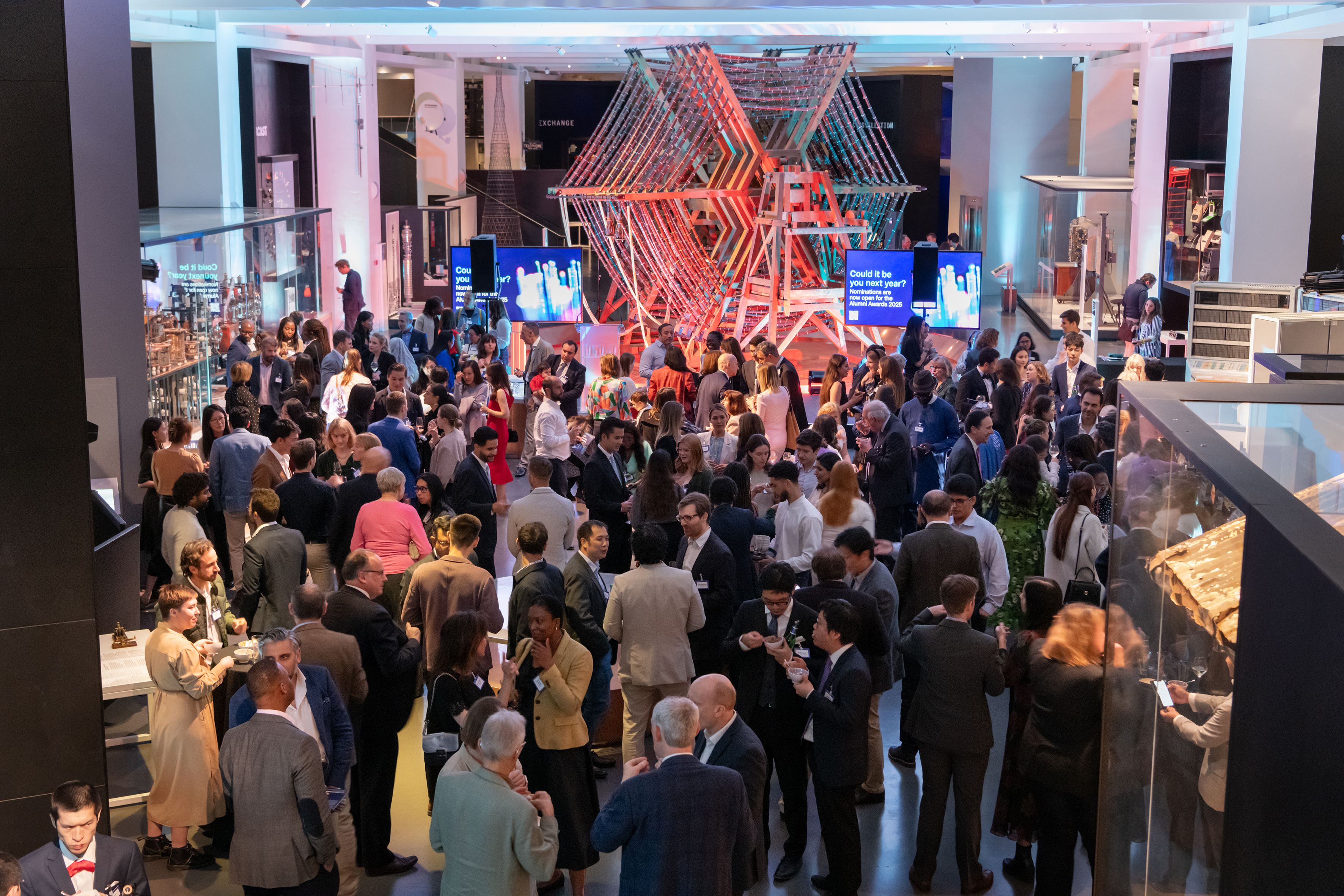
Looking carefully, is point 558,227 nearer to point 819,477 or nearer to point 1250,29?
point 1250,29

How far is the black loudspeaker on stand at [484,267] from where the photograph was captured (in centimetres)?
1465

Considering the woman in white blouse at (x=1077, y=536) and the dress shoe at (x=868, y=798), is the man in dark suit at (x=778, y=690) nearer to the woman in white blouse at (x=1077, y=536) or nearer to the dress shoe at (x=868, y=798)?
the dress shoe at (x=868, y=798)

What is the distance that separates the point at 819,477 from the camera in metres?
6.67

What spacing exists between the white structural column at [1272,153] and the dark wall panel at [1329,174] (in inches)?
3.8

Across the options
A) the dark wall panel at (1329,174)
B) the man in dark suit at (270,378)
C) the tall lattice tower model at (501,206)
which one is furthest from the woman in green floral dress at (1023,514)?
the tall lattice tower model at (501,206)

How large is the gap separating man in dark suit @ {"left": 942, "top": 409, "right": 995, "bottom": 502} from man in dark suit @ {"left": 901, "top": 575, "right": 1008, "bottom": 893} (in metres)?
2.59

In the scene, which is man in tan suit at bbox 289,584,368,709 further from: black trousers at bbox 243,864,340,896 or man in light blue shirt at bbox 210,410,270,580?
man in light blue shirt at bbox 210,410,270,580

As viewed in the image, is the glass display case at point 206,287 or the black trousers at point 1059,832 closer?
the black trousers at point 1059,832

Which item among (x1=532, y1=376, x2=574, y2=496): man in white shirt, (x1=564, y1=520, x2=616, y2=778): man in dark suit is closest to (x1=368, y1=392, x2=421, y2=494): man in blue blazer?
(x1=532, y1=376, x2=574, y2=496): man in white shirt

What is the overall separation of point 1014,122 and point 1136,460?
2352cm

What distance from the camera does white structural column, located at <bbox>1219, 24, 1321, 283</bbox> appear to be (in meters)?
14.0

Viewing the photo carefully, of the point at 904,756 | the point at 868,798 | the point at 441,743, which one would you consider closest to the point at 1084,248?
the point at 904,756

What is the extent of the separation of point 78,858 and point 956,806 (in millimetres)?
3105

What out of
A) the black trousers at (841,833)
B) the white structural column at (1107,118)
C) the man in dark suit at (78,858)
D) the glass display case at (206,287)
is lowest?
the black trousers at (841,833)
